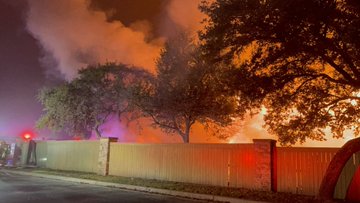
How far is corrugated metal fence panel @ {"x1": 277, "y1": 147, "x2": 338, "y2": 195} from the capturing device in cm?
1438

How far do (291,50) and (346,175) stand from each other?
4861 millimetres

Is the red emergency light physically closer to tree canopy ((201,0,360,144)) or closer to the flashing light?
the flashing light

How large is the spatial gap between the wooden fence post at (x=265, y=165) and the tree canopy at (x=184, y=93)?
6698 mm

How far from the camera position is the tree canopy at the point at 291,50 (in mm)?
11781

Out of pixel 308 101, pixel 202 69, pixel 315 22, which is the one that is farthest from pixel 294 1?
pixel 202 69

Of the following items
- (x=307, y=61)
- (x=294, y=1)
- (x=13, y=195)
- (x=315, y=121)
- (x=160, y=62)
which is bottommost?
(x=13, y=195)

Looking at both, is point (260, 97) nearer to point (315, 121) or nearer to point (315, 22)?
point (315, 121)

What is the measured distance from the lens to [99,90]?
32.6m

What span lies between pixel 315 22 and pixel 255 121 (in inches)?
1004

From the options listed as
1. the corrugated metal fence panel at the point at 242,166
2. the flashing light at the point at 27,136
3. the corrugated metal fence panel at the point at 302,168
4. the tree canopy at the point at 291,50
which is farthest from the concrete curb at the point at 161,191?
the flashing light at the point at 27,136

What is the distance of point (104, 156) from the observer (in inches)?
952

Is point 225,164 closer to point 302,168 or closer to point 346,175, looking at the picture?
point 302,168

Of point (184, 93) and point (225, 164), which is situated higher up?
point (184, 93)

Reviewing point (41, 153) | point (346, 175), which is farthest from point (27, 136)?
point (346, 175)
